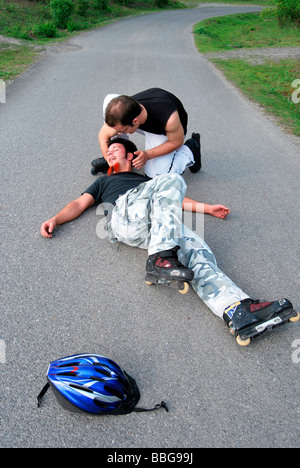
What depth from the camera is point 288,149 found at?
6.06m

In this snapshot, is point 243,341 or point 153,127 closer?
point 243,341

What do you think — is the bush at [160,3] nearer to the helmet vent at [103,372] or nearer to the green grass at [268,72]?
the green grass at [268,72]

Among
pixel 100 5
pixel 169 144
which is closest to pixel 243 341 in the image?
pixel 169 144

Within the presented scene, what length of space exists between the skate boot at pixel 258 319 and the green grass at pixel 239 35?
13947 millimetres

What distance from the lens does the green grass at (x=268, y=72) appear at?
25.8ft

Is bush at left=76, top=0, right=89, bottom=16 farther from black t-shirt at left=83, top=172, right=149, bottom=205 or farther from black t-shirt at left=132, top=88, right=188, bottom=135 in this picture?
black t-shirt at left=83, top=172, right=149, bottom=205

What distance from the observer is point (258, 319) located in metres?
2.50

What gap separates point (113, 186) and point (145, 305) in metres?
1.41

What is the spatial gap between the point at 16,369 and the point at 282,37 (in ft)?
67.5

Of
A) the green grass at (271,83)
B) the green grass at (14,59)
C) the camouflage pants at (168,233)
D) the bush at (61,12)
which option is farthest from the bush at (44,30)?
the camouflage pants at (168,233)

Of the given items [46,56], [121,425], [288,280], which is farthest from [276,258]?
[46,56]

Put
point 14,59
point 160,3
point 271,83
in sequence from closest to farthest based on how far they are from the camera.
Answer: point 271,83, point 14,59, point 160,3

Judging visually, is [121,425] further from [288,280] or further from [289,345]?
[288,280]

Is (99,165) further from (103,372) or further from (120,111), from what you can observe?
(103,372)
